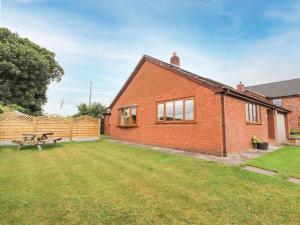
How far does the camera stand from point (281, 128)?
16594 mm

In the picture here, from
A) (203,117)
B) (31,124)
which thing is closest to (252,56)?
(203,117)

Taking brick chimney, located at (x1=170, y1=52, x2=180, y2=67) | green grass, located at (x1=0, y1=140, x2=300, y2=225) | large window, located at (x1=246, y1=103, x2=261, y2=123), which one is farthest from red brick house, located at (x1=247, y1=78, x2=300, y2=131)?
green grass, located at (x1=0, y1=140, x2=300, y2=225)

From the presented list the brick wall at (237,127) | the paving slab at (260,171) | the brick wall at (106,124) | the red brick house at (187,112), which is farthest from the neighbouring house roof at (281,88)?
the paving slab at (260,171)

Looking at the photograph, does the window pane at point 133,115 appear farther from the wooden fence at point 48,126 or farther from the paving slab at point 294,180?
the paving slab at point 294,180

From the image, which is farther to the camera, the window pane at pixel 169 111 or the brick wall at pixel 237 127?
the window pane at pixel 169 111

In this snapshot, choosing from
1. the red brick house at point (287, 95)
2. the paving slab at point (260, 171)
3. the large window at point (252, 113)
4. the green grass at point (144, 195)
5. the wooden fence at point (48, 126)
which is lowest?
the green grass at point (144, 195)

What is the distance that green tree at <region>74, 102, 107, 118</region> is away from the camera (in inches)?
918

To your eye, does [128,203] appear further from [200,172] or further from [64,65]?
[64,65]

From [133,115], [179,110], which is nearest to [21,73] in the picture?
[133,115]

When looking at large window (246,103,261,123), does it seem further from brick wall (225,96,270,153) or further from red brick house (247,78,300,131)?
red brick house (247,78,300,131)

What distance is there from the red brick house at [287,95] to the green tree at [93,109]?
87.2 ft

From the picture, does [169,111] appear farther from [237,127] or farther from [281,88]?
[281,88]

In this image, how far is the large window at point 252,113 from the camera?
10586mm

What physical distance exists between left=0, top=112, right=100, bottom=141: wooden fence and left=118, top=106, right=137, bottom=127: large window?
96.5 inches
